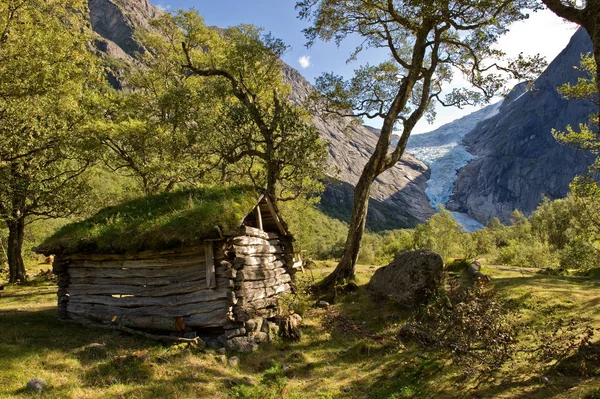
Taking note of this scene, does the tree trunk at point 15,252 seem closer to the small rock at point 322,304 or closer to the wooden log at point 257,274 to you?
the wooden log at point 257,274

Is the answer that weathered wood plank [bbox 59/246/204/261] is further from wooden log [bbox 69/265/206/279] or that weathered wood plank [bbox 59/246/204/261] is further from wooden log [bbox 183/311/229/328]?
wooden log [bbox 183/311/229/328]

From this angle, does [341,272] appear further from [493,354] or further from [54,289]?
[54,289]

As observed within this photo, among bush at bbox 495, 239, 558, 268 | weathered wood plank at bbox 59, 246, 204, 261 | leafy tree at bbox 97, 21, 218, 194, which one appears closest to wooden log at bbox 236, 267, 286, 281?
weathered wood plank at bbox 59, 246, 204, 261

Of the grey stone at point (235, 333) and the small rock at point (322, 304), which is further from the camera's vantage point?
the small rock at point (322, 304)

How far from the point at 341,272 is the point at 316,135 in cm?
740

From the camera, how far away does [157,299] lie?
1166cm

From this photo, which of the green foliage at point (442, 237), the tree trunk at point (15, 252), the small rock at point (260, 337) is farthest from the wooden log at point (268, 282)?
the green foliage at point (442, 237)

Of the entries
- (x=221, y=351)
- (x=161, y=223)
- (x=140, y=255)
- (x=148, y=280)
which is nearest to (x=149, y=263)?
(x=140, y=255)

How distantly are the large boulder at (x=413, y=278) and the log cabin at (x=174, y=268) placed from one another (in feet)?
16.2

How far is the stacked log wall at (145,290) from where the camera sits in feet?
36.4

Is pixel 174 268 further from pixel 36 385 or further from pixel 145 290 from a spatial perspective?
pixel 36 385

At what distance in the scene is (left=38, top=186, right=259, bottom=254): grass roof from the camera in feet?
36.1

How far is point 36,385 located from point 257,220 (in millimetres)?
8534

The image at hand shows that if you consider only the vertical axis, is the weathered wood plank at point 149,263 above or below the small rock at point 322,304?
above
